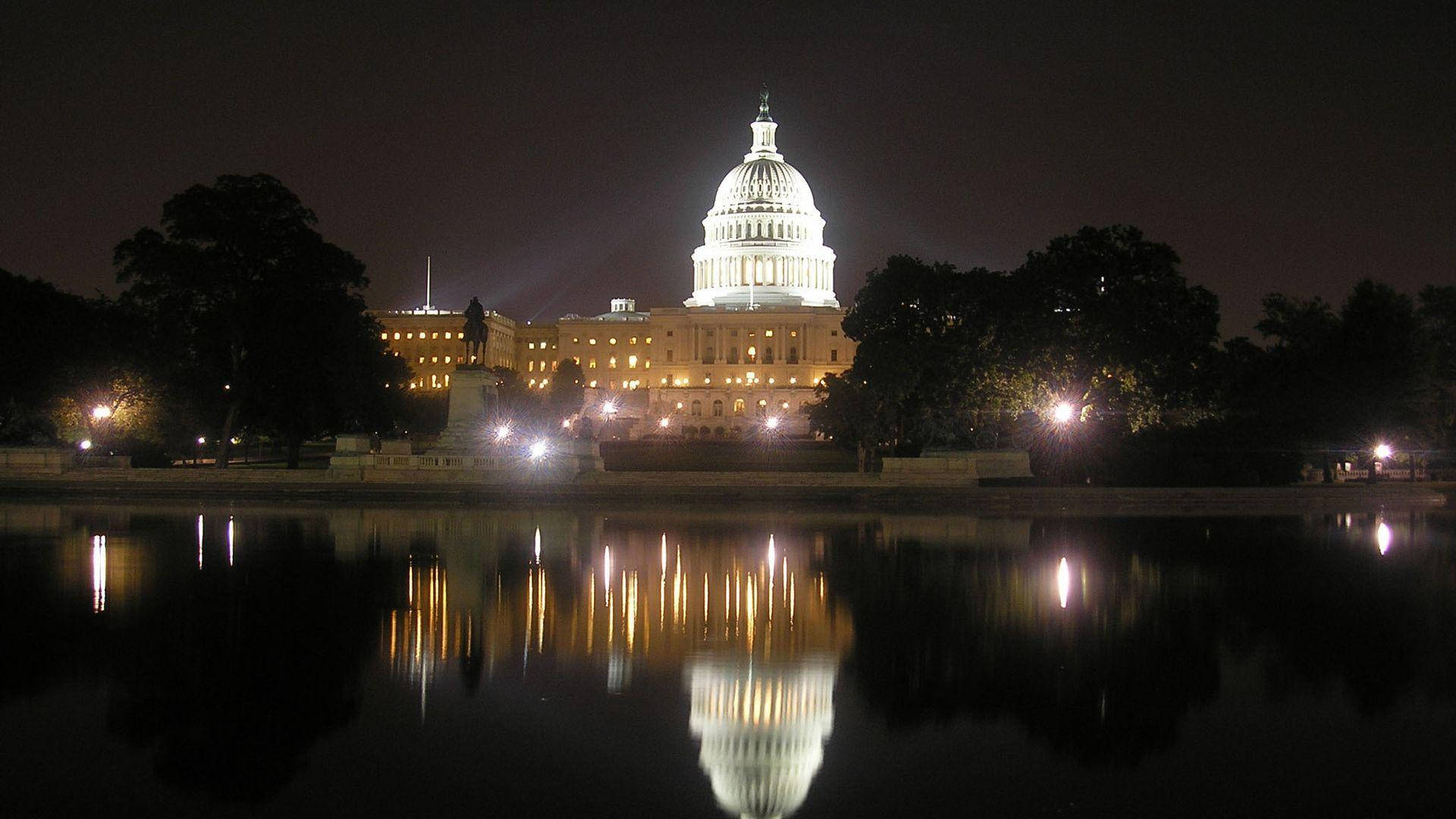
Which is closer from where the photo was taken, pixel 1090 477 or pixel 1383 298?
pixel 1090 477

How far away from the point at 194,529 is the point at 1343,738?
25624 millimetres

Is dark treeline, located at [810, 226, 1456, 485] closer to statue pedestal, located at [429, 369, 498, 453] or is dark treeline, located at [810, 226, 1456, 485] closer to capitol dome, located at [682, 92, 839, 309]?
statue pedestal, located at [429, 369, 498, 453]

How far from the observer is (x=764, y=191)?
167 metres

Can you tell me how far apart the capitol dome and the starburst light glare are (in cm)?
13799

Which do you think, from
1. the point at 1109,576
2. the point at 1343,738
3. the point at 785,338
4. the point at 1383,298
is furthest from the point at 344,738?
the point at 785,338

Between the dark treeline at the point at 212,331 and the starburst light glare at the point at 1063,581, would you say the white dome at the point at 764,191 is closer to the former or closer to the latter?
the dark treeline at the point at 212,331

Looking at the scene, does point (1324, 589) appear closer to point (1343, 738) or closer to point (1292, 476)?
point (1343, 738)

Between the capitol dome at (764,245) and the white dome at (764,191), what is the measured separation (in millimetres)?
92

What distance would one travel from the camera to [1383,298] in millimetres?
60906

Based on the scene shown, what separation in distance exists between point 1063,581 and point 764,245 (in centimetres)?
14385

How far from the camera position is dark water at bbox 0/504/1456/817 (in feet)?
34.7

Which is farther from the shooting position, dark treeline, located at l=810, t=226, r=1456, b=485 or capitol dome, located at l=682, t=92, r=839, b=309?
capitol dome, located at l=682, t=92, r=839, b=309

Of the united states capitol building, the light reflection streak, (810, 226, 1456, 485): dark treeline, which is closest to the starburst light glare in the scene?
the light reflection streak

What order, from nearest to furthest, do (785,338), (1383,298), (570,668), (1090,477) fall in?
(570,668), (1090,477), (1383,298), (785,338)
